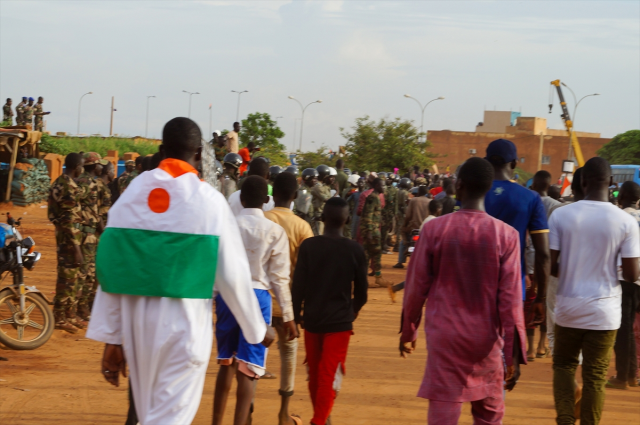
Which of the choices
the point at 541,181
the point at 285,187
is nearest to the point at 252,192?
the point at 285,187

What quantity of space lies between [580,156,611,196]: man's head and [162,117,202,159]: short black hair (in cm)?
302

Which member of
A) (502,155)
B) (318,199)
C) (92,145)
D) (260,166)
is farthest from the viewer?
(92,145)

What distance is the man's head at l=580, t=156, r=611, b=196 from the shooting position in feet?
17.4

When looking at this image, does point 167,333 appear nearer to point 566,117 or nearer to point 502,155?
point 502,155

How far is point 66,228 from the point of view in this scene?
8664 millimetres

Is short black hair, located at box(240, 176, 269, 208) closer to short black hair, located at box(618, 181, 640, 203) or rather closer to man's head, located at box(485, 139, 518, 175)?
man's head, located at box(485, 139, 518, 175)

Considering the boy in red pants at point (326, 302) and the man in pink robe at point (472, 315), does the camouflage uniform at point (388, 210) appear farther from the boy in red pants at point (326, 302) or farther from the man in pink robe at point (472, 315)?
the man in pink robe at point (472, 315)

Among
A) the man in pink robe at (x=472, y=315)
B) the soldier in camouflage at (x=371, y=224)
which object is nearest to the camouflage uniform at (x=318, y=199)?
the soldier in camouflage at (x=371, y=224)

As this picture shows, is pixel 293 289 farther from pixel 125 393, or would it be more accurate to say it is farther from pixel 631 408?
pixel 631 408

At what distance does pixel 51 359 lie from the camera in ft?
26.3

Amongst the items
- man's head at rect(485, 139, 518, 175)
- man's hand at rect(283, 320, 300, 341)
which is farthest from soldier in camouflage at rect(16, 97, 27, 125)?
man's head at rect(485, 139, 518, 175)

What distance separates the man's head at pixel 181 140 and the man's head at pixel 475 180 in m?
1.51

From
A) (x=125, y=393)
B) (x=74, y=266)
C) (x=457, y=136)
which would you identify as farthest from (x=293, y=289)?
(x=457, y=136)

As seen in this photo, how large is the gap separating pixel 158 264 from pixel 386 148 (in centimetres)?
3468
